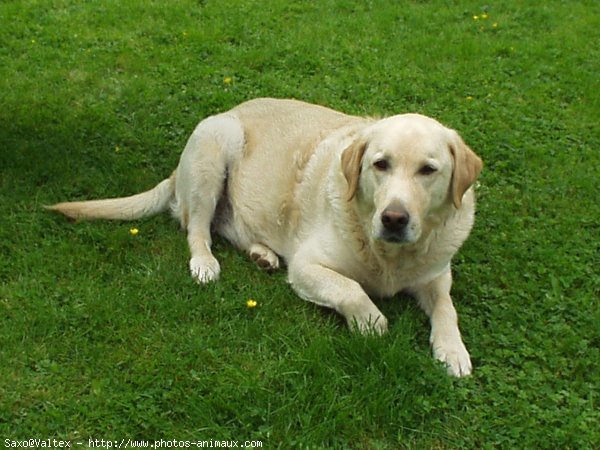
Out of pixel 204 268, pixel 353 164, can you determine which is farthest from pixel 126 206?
pixel 353 164

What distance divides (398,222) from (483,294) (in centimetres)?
104

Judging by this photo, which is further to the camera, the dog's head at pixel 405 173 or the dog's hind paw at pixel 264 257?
the dog's hind paw at pixel 264 257

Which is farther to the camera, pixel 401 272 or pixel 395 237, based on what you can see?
pixel 401 272

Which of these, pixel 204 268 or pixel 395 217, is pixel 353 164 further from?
pixel 204 268

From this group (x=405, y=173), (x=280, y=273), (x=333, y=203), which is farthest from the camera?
(x=280, y=273)

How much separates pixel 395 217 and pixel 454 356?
0.76 meters

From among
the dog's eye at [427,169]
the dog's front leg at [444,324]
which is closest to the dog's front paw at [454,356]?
the dog's front leg at [444,324]

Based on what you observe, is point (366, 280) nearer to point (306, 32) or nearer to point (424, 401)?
point (424, 401)

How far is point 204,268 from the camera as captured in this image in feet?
15.0

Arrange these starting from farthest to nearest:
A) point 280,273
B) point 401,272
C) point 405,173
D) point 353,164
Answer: point 280,273, point 401,272, point 353,164, point 405,173

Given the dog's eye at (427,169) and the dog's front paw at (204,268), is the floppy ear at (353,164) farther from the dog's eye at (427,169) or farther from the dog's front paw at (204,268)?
the dog's front paw at (204,268)

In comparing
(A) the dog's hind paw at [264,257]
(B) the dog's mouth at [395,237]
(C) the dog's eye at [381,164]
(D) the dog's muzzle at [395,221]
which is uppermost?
(C) the dog's eye at [381,164]

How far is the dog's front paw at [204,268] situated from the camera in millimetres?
4492

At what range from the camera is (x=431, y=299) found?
4.25 m
